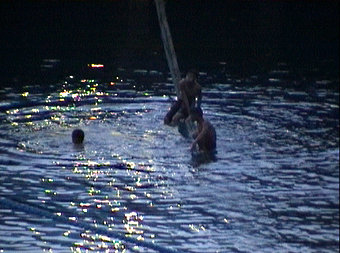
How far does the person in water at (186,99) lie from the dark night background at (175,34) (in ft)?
28.7

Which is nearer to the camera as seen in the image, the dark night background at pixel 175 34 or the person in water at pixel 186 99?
the person in water at pixel 186 99

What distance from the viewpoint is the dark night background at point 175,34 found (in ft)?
119

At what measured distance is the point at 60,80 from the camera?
109 ft

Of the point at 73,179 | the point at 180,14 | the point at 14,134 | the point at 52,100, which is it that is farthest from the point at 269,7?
the point at 73,179

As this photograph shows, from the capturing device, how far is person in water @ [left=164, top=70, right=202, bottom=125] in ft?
83.3

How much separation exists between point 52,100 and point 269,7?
20154mm

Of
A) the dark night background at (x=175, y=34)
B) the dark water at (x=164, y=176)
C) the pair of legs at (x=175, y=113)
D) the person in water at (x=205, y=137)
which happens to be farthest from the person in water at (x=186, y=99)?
the dark night background at (x=175, y=34)

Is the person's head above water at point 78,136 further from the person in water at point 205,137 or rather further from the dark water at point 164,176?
the person in water at point 205,137

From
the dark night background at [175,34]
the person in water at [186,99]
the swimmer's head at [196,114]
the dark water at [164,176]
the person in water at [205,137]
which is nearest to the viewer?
the dark water at [164,176]

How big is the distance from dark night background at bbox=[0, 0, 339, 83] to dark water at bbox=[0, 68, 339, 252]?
237 inches

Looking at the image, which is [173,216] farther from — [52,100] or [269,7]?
[269,7]

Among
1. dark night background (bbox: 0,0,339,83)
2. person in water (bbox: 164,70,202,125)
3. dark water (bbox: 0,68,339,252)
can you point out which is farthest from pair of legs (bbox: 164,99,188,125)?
dark night background (bbox: 0,0,339,83)

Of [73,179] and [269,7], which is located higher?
[269,7]

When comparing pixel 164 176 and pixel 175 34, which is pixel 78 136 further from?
pixel 175 34
